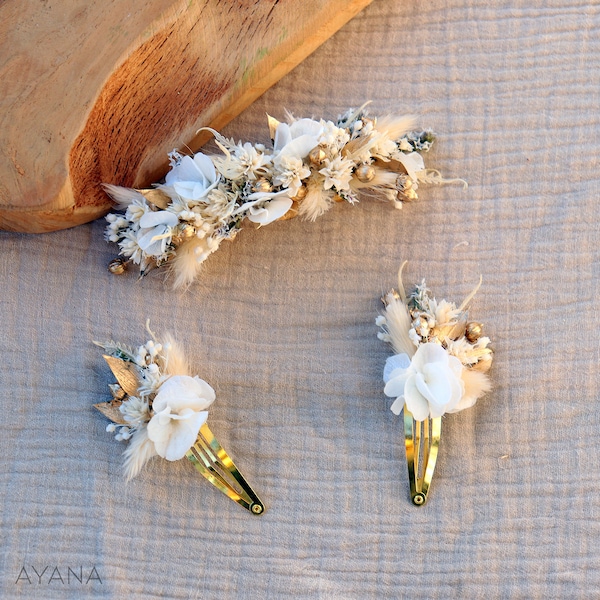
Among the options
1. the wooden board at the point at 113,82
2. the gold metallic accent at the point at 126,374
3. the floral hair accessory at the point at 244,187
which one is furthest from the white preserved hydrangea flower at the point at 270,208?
the gold metallic accent at the point at 126,374

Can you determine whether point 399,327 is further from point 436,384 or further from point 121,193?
point 121,193

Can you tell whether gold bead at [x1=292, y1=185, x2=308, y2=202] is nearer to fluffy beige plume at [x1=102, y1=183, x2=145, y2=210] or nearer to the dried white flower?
the dried white flower

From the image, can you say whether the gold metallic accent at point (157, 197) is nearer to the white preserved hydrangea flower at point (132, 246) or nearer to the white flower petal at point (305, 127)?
the white preserved hydrangea flower at point (132, 246)

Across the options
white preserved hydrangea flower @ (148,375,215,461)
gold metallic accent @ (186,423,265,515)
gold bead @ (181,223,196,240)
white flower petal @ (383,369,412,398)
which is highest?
gold bead @ (181,223,196,240)

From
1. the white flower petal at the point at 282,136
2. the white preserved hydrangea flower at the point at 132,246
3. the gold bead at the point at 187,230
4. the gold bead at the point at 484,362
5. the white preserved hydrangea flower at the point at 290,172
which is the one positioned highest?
the white flower petal at the point at 282,136

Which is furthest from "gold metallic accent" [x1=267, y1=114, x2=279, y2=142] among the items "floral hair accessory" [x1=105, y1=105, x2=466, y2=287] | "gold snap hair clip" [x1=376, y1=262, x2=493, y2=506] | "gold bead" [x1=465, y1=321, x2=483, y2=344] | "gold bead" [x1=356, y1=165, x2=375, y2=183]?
"gold bead" [x1=465, y1=321, x2=483, y2=344]

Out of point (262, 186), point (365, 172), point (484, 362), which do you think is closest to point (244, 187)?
point (262, 186)
